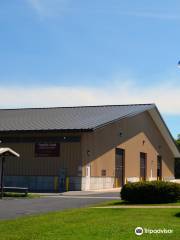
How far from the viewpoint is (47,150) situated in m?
36.5

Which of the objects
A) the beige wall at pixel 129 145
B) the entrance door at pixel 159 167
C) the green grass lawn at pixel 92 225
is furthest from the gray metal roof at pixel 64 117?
the green grass lawn at pixel 92 225

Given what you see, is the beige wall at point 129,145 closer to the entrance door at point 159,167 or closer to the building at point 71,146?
the building at point 71,146

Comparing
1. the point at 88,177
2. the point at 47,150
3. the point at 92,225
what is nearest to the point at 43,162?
the point at 47,150

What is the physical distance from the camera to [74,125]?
36531 millimetres

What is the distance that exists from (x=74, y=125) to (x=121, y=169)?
9288 millimetres

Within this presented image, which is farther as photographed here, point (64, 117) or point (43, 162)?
point (64, 117)

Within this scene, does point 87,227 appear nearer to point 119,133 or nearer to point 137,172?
point 119,133

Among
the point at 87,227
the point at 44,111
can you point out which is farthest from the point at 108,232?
the point at 44,111

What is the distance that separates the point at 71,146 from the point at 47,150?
6.00 ft

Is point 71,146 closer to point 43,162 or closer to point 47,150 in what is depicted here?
point 47,150

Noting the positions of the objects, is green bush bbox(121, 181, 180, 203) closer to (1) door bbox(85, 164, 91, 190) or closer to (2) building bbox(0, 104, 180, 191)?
(2) building bbox(0, 104, 180, 191)

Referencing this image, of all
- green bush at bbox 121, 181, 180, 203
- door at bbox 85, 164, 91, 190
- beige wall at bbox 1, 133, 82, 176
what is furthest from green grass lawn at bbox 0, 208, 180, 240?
door at bbox 85, 164, 91, 190

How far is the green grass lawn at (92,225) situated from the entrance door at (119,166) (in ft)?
85.5

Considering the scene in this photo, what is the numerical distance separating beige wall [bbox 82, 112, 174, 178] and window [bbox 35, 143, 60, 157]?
1.97m
